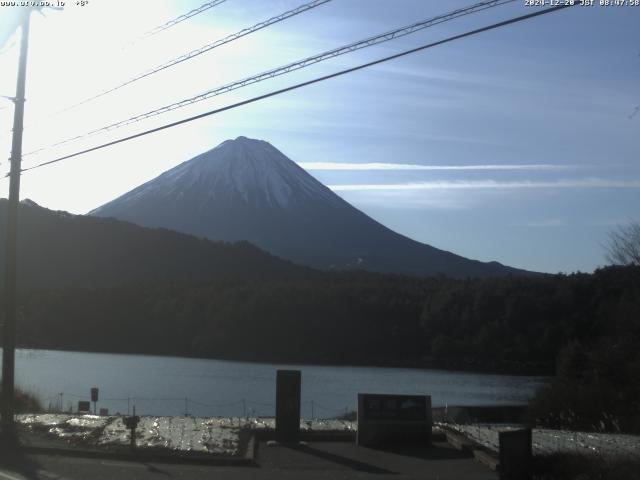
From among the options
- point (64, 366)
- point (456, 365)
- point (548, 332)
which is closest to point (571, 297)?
point (548, 332)

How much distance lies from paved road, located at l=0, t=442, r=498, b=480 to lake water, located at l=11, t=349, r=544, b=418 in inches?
371

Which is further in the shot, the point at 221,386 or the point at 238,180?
the point at 238,180

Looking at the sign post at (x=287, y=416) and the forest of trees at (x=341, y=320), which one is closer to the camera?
the sign post at (x=287, y=416)

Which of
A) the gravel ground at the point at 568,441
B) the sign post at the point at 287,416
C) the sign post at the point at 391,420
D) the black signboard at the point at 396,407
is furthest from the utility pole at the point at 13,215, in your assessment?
the gravel ground at the point at 568,441

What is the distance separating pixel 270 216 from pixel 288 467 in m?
120

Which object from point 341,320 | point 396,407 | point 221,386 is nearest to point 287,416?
point 396,407

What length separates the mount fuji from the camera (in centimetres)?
12181

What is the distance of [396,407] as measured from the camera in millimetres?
17672

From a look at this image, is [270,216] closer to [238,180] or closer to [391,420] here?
[238,180]

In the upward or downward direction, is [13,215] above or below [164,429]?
above

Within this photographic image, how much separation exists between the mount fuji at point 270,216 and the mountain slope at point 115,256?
90.1ft

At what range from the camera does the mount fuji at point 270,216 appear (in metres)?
122

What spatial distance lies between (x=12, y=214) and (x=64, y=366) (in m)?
22.4

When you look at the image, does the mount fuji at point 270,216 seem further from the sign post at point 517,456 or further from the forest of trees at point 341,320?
Result: the sign post at point 517,456
